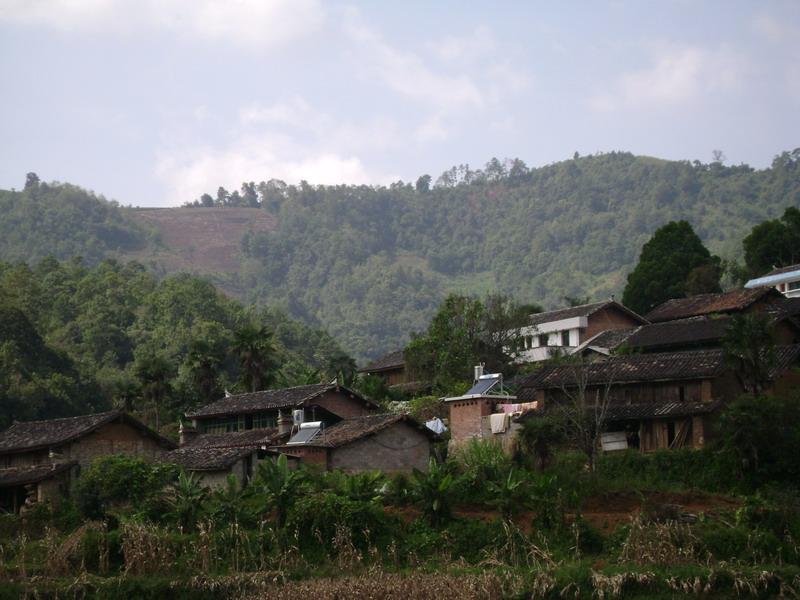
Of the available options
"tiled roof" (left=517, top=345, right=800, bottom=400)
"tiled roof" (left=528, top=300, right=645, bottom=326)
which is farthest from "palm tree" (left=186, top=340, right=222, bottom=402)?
"tiled roof" (left=517, top=345, right=800, bottom=400)

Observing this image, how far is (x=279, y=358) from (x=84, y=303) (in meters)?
25.8

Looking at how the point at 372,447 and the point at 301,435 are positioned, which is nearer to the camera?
the point at 372,447

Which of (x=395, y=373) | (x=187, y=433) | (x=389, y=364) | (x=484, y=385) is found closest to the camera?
(x=484, y=385)

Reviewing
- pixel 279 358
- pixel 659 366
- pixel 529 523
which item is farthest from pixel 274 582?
pixel 279 358

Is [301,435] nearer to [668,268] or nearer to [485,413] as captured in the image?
[485,413]

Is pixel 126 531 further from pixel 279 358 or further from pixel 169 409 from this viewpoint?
pixel 279 358

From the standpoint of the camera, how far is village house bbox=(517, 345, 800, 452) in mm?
46500

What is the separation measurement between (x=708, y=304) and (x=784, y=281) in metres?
10.1

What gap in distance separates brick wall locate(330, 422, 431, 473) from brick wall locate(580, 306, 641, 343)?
23694 mm

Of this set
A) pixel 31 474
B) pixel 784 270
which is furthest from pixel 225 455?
pixel 784 270

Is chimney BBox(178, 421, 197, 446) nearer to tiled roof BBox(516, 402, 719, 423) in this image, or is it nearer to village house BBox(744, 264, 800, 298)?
tiled roof BBox(516, 402, 719, 423)

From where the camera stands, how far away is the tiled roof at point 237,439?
54.7 m

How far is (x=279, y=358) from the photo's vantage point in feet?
342

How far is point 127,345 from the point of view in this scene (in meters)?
113
